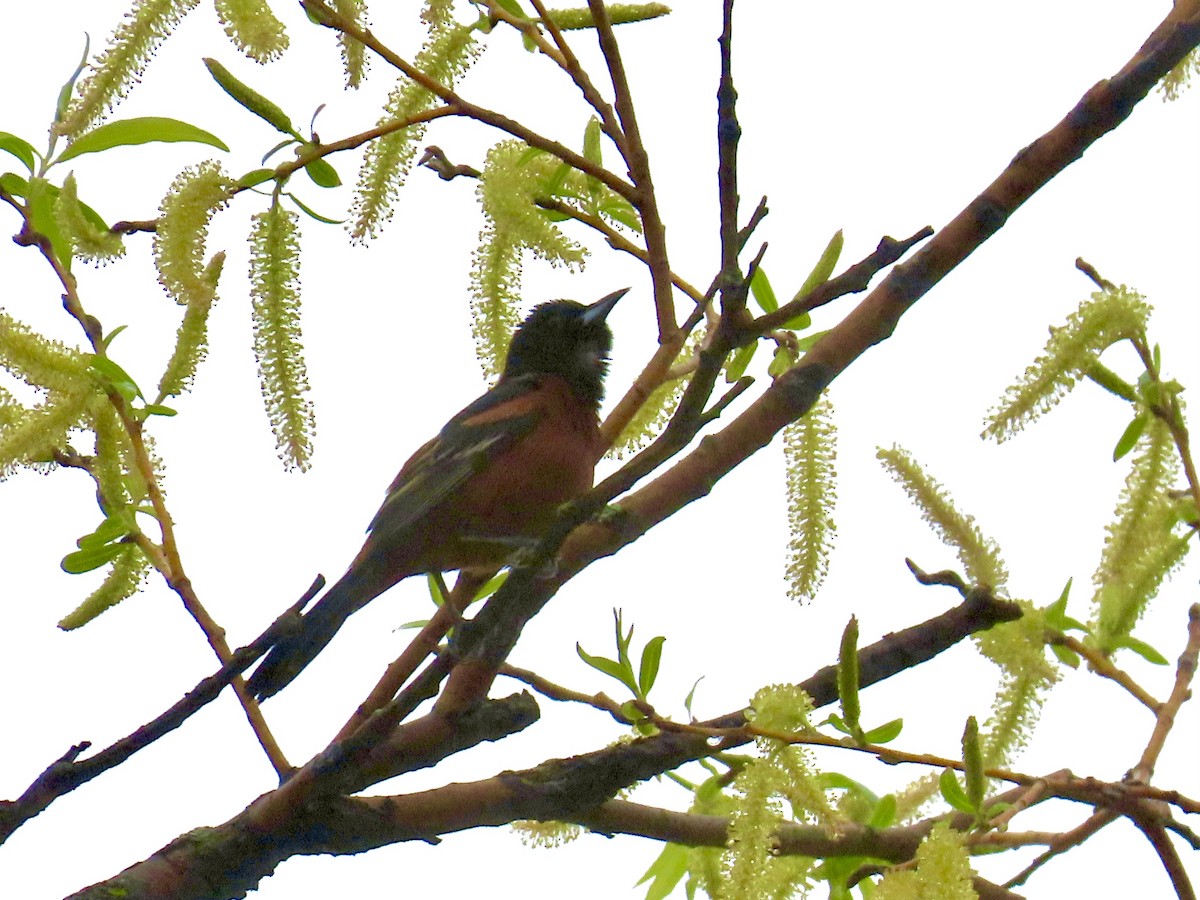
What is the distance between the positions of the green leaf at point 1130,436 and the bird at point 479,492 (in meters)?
1.32

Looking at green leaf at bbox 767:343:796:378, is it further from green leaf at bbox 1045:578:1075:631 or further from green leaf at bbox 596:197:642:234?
green leaf at bbox 1045:578:1075:631

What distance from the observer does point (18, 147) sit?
226cm

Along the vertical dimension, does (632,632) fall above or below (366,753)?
above

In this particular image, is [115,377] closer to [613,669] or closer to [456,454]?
[613,669]

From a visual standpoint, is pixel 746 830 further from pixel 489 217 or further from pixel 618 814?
pixel 489 217

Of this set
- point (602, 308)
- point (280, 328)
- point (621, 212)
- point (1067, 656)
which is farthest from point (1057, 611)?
point (602, 308)

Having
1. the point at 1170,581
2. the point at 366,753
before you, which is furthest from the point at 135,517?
the point at 1170,581

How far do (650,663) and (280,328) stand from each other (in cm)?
83

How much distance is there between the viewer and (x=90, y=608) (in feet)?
7.44

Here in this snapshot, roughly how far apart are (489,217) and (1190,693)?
1.49 metres

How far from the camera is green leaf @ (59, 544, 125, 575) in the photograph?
2260 mm

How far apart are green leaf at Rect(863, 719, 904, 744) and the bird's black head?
2240mm

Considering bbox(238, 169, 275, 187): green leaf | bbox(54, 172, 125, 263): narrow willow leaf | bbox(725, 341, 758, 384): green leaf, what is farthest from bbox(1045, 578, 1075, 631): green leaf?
bbox(54, 172, 125, 263): narrow willow leaf

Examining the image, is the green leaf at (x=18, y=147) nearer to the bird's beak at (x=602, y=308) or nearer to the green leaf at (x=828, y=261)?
the green leaf at (x=828, y=261)
